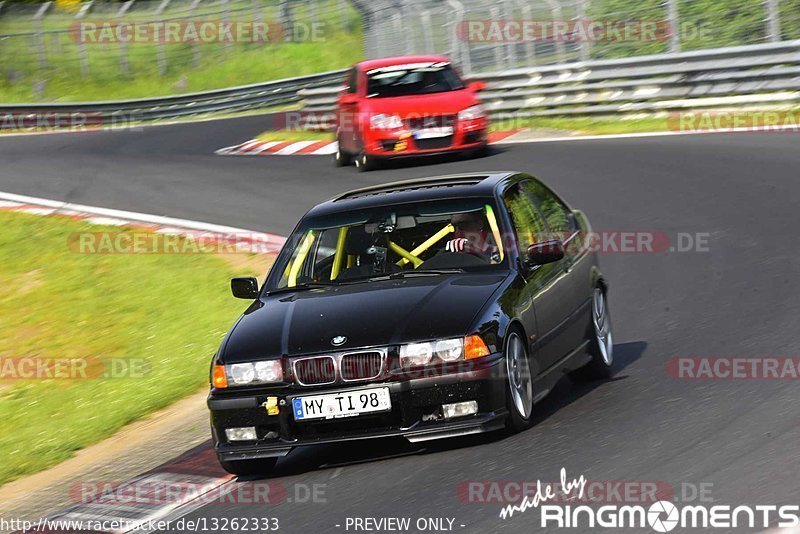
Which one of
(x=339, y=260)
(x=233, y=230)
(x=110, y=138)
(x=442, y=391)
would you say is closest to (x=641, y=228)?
(x=233, y=230)

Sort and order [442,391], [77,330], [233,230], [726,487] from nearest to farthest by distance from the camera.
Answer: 1. [726,487]
2. [442,391]
3. [77,330]
4. [233,230]

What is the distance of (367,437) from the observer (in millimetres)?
6887

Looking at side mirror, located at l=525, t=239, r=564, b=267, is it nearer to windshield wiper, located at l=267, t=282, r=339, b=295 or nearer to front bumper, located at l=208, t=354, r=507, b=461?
front bumper, located at l=208, t=354, r=507, b=461

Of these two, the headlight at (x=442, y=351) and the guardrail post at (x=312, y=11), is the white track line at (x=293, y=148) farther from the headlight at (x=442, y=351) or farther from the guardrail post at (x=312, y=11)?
the guardrail post at (x=312, y=11)

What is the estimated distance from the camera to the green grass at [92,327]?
33.1ft

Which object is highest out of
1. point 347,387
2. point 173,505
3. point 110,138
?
point 347,387

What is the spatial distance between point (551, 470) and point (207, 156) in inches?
762

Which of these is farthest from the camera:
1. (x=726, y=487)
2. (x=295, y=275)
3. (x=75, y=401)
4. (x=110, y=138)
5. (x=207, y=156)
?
(x=110, y=138)

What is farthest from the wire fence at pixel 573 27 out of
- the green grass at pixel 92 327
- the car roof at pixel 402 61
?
the green grass at pixel 92 327

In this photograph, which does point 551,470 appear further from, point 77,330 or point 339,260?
point 77,330

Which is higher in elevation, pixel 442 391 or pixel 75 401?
pixel 442 391

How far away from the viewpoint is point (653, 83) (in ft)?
70.5

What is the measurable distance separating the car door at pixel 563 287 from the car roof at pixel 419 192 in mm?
399

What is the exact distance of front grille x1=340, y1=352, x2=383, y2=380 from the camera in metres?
6.89
